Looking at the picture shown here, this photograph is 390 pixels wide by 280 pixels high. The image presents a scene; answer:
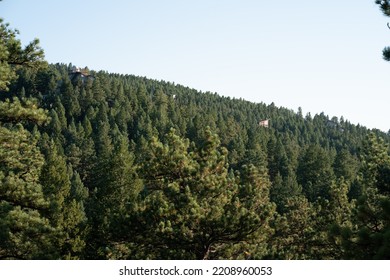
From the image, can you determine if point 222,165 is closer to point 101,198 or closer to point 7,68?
point 7,68

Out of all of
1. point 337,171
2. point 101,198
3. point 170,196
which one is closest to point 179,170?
point 170,196

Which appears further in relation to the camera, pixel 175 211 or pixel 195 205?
pixel 175 211

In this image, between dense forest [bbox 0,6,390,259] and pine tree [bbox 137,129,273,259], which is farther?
pine tree [bbox 137,129,273,259]

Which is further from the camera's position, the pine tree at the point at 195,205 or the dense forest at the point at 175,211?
the pine tree at the point at 195,205

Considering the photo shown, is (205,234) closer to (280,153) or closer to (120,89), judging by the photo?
(280,153)

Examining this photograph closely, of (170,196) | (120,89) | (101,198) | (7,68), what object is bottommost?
(101,198)

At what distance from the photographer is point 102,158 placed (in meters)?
71.8

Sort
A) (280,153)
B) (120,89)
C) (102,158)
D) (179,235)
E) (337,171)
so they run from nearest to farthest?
(179,235)
(102,158)
(337,171)
(280,153)
(120,89)

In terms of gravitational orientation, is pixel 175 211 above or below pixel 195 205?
below

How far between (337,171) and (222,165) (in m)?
65.9
